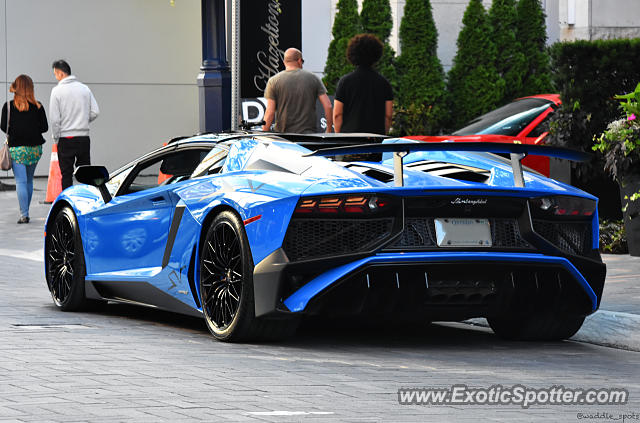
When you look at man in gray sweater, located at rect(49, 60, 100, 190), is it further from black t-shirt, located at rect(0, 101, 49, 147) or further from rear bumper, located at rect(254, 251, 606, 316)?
rear bumper, located at rect(254, 251, 606, 316)

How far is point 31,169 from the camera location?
52.8ft

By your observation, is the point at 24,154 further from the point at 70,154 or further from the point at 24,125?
the point at 70,154

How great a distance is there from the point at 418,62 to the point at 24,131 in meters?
7.91

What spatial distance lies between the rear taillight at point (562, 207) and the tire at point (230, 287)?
4.97ft

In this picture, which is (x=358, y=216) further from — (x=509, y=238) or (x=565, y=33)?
(x=565, y=33)

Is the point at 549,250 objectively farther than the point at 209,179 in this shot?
No

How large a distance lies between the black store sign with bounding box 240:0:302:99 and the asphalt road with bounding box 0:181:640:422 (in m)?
7.74

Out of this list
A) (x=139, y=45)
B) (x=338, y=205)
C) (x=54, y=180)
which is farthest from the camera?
(x=139, y=45)

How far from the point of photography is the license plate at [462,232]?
6.86 metres

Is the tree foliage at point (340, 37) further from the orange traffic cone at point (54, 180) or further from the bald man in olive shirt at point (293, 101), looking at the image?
the bald man in olive shirt at point (293, 101)

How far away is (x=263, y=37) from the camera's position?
16609 mm

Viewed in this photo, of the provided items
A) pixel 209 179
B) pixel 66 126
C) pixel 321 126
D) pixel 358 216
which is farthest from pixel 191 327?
pixel 321 126

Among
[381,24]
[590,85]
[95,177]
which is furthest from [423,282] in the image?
[381,24]

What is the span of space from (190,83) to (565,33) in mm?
6757
